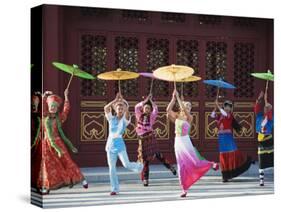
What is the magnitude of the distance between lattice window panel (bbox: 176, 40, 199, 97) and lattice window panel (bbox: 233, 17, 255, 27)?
74cm

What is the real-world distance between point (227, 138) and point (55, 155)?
3.01 m

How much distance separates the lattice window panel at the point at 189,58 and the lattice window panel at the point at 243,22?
74cm

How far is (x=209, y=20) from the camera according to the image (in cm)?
1275

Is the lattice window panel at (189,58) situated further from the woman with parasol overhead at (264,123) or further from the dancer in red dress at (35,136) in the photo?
the dancer in red dress at (35,136)

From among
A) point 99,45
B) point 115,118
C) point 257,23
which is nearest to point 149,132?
point 115,118

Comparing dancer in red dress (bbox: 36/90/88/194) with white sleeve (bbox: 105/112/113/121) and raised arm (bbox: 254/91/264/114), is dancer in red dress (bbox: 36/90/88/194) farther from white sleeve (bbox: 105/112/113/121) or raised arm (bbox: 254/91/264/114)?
raised arm (bbox: 254/91/264/114)

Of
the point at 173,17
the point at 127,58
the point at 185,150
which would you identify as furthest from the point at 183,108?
the point at 173,17

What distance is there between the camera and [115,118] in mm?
11664

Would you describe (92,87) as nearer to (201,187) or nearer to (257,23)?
(201,187)

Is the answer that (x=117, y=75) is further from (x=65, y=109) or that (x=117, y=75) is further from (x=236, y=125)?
(x=236, y=125)

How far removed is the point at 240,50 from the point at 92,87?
2654 mm

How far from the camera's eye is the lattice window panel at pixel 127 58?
12.0 m

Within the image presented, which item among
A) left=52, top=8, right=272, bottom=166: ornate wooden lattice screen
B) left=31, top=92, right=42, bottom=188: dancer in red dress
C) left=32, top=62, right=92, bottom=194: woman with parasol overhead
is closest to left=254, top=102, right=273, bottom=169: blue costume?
left=52, top=8, right=272, bottom=166: ornate wooden lattice screen

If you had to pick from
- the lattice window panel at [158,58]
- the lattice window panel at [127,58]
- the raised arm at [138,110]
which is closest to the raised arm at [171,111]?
the lattice window panel at [158,58]
